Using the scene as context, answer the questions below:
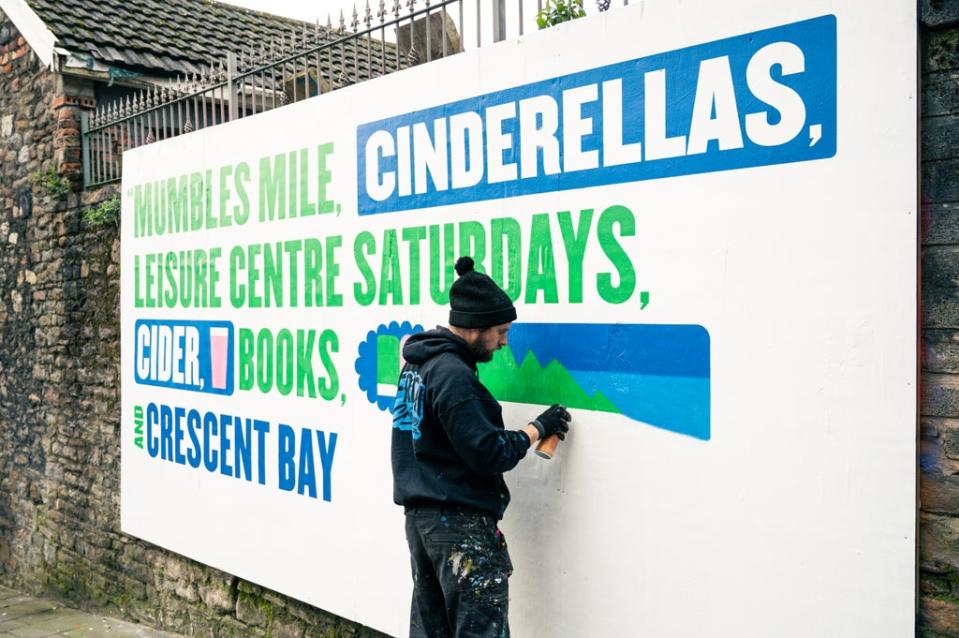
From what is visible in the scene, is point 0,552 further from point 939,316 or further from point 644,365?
point 939,316

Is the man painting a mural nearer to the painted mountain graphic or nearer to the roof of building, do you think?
the painted mountain graphic

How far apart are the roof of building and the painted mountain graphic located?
4.16 m

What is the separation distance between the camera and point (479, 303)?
140 inches

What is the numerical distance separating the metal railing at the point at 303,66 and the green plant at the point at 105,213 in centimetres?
19

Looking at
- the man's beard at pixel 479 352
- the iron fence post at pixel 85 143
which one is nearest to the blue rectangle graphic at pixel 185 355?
the iron fence post at pixel 85 143

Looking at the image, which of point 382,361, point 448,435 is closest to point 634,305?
point 448,435

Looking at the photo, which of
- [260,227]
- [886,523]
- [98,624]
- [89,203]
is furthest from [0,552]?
[886,523]

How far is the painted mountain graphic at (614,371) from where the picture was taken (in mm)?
3356

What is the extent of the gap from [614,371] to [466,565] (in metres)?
0.90

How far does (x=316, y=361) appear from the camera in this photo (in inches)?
199

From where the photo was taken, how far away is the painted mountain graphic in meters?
3.36

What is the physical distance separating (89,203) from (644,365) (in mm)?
5363

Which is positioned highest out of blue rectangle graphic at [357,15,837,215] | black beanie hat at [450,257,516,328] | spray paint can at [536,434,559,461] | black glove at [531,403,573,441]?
blue rectangle graphic at [357,15,837,215]

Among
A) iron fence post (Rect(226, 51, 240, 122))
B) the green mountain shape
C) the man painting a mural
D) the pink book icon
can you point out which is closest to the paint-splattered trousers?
the man painting a mural
